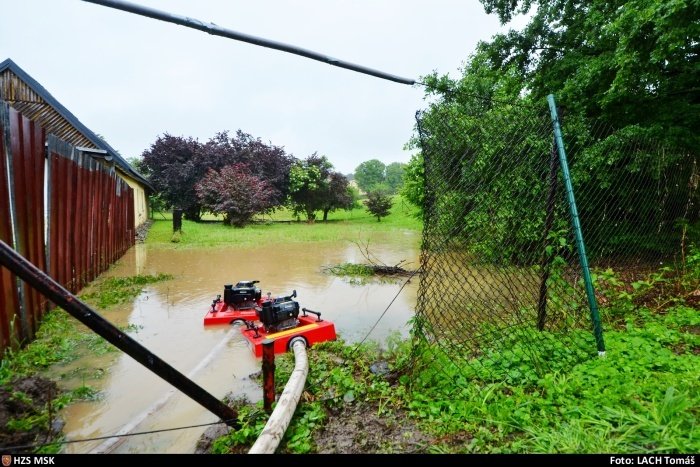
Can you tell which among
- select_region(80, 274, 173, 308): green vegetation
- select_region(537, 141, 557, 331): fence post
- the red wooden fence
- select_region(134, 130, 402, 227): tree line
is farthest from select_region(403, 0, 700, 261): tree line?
select_region(134, 130, 402, 227): tree line

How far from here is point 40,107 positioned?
45.2 ft

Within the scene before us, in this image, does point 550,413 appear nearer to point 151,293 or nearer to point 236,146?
point 151,293

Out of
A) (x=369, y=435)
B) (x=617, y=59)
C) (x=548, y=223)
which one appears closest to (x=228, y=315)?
(x=369, y=435)

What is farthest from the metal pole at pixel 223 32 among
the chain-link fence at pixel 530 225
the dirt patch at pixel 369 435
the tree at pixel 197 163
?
the tree at pixel 197 163

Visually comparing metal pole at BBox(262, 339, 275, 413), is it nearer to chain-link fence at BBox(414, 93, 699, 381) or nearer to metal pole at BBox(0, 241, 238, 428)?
metal pole at BBox(0, 241, 238, 428)

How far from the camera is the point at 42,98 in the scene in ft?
45.2

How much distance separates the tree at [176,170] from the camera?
915 inches

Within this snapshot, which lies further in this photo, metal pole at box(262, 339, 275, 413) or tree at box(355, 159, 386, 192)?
tree at box(355, 159, 386, 192)

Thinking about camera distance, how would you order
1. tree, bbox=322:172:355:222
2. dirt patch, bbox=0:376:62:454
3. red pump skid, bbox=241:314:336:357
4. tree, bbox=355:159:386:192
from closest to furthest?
dirt patch, bbox=0:376:62:454 < red pump skid, bbox=241:314:336:357 < tree, bbox=322:172:355:222 < tree, bbox=355:159:386:192

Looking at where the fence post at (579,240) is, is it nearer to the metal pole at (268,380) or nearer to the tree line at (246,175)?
the metal pole at (268,380)

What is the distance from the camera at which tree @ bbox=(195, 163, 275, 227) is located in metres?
20.0

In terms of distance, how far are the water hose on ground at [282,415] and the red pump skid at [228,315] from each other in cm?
204

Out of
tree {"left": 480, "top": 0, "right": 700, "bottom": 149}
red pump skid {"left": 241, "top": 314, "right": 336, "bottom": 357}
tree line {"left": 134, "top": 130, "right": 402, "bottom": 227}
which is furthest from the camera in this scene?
tree line {"left": 134, "top": 130, "right": 402, "bottom": 227}

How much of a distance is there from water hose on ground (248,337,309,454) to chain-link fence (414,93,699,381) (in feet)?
3.32
